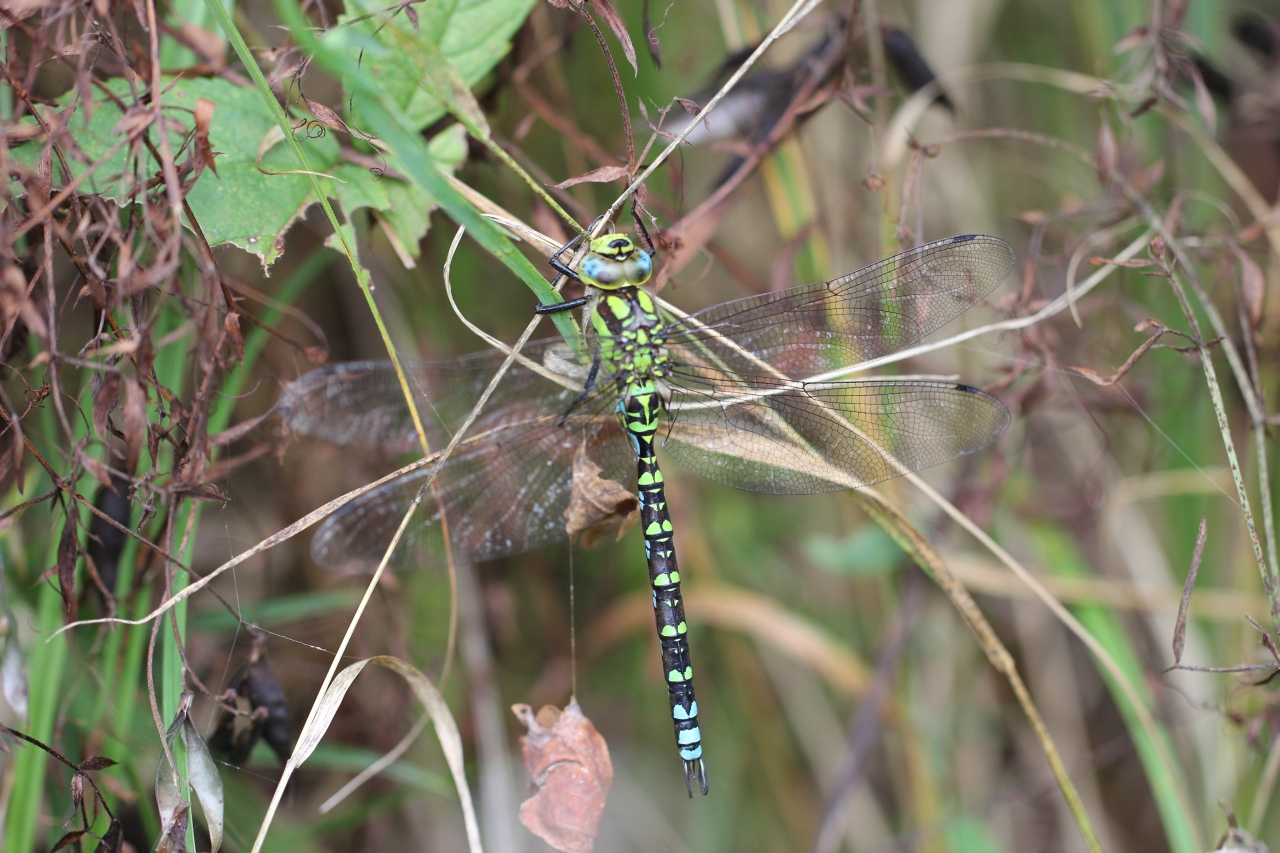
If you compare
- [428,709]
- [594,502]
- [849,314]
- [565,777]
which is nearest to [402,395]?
[594,502]

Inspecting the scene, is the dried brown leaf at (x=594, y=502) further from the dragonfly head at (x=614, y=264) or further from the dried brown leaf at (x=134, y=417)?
the dried brown leaf at (x=134, y=417)

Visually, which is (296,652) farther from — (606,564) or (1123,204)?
(1123,204)

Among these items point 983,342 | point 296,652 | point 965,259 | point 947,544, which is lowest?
point 296,652

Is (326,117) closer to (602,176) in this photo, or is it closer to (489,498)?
(602,176)

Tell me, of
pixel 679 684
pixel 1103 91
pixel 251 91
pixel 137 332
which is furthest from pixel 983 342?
pixel 137 332

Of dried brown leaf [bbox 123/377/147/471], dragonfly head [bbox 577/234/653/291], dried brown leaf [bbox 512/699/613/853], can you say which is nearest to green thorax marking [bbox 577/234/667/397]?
dragonfly head [bbox 577/234/653/291]
